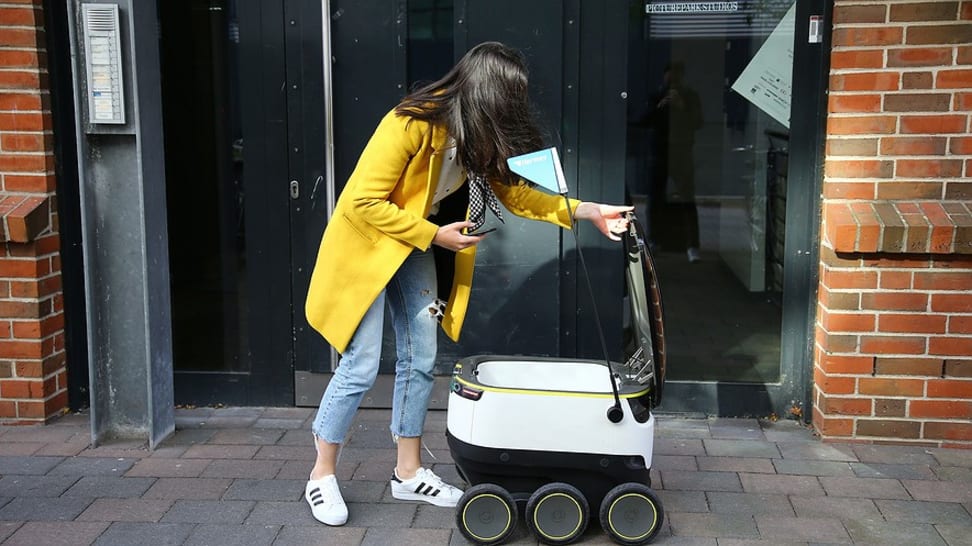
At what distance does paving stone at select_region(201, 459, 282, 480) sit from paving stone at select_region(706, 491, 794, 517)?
5.35 ft

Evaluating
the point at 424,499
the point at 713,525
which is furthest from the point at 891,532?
the point at 424,499

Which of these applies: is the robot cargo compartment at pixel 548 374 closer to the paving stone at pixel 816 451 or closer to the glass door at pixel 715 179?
the paving stone at pixel 816 451

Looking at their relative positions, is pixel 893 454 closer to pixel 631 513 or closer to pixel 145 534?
pixel 631 513

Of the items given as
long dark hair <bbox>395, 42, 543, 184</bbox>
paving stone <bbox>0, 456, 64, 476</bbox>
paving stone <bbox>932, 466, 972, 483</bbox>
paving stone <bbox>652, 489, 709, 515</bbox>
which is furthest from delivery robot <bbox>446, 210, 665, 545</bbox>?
paving stone <bbox>0, 456, 64, 476</bbox>

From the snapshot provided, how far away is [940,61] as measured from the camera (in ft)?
15.1

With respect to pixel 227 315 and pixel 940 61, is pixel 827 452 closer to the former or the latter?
pixel 940 61

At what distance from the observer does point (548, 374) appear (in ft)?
13.3

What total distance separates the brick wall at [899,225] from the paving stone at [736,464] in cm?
43

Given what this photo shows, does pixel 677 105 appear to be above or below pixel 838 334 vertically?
above

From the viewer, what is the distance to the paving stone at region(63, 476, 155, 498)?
4.32m

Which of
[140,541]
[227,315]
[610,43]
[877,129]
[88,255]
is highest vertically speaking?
[610,43]

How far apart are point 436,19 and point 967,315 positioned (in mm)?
2639

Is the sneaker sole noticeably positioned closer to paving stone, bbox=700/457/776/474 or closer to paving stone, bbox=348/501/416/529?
paving stone, bbox=348/501/416/529

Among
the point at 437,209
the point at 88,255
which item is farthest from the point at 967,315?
the point at 88,255
